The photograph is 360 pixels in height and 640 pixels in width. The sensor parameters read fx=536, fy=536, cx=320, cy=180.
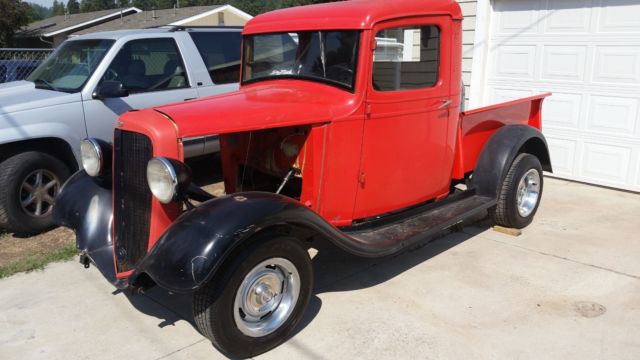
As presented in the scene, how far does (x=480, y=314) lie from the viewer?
3.63m

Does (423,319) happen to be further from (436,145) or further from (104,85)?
(104,85)

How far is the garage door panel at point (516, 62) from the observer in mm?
6992

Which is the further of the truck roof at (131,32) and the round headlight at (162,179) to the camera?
the truck roof at (131,32)

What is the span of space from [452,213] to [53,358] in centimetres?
302

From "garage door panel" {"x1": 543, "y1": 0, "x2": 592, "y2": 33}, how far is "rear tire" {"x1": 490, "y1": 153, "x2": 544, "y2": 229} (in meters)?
2.32

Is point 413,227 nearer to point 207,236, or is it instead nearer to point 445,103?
point 445,103

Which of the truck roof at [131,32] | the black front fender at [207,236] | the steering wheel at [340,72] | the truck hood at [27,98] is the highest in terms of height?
the truck roof at [131,32]

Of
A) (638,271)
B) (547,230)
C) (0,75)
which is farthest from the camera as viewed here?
(0,75)

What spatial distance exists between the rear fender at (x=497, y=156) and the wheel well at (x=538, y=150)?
6.6 inches

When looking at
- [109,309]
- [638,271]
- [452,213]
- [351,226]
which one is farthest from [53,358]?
[638,271]

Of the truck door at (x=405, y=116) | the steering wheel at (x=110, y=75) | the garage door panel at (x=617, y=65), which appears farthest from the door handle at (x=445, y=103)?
the steering wheel at (x=110, y=75)

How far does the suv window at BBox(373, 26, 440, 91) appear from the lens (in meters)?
3.90

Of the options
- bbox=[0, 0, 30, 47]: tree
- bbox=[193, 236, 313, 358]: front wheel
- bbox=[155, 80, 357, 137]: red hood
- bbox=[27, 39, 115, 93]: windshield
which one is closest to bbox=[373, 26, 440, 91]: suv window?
bbox=[155, 80, 357, 137]: red hood

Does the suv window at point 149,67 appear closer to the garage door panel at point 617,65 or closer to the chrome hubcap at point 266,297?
the chrome hubcap at point 266,297
